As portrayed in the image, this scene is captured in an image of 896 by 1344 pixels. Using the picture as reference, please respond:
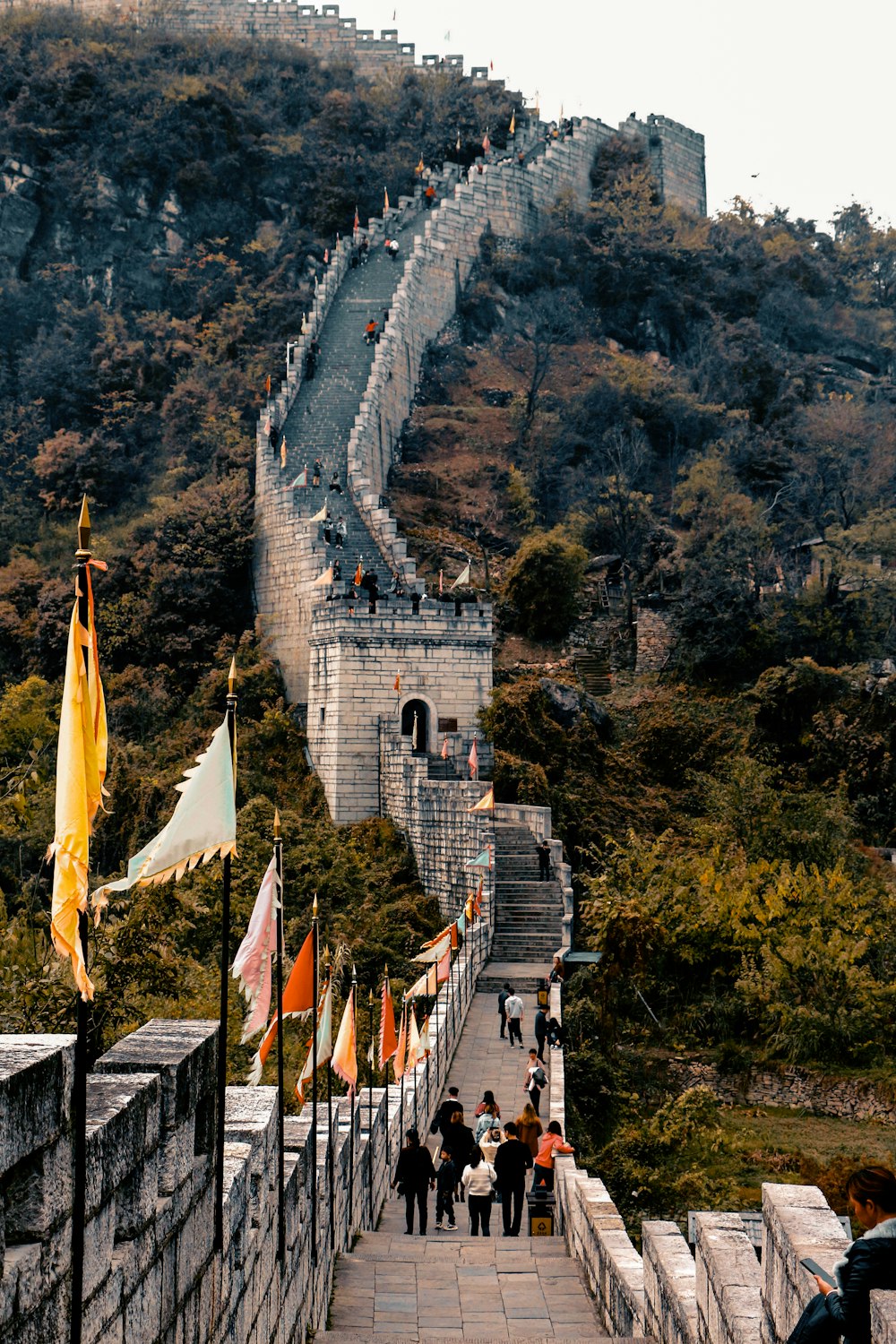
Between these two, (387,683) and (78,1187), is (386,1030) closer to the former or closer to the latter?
(78,1187)

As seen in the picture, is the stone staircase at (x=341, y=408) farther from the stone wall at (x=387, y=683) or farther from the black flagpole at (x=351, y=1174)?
the black flagpole at (x=351, y=1174)

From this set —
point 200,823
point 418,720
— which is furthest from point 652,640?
point 200,823

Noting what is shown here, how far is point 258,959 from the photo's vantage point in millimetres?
9352

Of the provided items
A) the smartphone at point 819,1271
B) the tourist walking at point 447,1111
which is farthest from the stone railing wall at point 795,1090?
the smartphone at point 819,1271

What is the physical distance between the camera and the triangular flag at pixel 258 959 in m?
9.30

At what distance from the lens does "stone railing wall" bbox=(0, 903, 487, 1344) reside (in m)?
4.52

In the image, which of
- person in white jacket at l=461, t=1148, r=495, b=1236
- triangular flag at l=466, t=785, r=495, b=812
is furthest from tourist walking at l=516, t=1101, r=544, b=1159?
triangular flag at l=466, t=785, r=495, b=812

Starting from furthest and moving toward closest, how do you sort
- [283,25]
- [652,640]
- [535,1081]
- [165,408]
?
[283,25] < [165,408] < [652,640] < [535,1081]

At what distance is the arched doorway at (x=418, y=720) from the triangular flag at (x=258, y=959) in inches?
1025

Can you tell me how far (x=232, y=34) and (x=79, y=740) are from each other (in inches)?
2715

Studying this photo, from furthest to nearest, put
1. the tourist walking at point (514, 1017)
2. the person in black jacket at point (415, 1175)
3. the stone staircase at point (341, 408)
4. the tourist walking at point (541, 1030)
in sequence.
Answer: the stone staircase at point (341, 408)
the tourist walking at point (514, 1017)
the tourist walking at point (541, 1030)
the person in black jacket at point (415, 1175)

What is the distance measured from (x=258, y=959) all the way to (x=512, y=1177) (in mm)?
6994

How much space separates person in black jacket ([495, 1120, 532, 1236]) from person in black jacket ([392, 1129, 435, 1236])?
708mm

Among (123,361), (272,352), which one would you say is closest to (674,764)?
(272,352)
